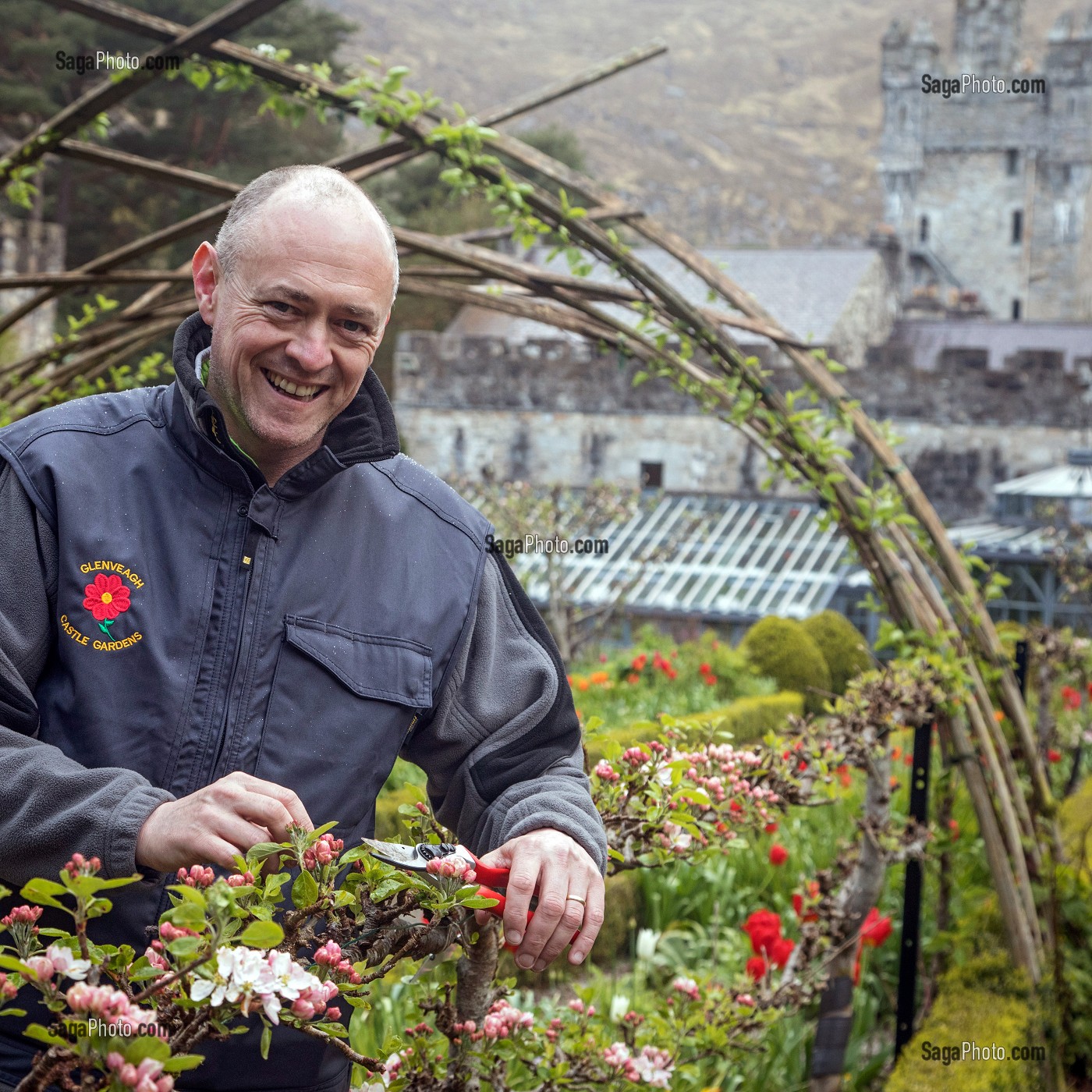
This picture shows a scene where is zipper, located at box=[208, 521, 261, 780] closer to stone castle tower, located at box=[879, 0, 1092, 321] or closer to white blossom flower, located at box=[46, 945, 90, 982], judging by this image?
white blossom flower, located at box=[46, 945, 90, 982]

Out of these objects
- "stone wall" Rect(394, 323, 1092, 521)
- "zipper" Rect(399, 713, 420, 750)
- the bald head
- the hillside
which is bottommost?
"zipper" Rect(399, 713, 420, 750)

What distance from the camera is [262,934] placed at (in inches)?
40.4

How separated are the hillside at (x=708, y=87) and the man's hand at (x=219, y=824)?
77593 mm

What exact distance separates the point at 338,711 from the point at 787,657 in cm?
893

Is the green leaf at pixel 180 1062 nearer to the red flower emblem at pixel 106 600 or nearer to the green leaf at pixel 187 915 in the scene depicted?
the green leaf at pixel 187 915

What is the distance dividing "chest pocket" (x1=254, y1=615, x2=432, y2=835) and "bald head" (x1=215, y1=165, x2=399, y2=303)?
49 centimetres

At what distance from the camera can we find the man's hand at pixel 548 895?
1.41 metres

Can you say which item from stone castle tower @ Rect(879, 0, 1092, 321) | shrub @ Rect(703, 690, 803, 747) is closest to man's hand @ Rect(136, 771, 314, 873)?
shrub @ Rect(703, 690, 803, 747)

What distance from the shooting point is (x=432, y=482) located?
1.90 meters

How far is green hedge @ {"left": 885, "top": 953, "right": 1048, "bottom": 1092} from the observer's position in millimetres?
3373

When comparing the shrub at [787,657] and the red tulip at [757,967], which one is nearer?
the red tulip at [757,967]

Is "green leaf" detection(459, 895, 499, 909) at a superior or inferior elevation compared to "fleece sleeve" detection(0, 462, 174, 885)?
inferior

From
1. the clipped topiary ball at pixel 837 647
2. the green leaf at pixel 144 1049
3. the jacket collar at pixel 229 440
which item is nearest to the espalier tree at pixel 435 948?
the green leaf at pixel 144 1049

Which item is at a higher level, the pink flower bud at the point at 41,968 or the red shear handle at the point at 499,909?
the pink flower bud at the point at 41,968
